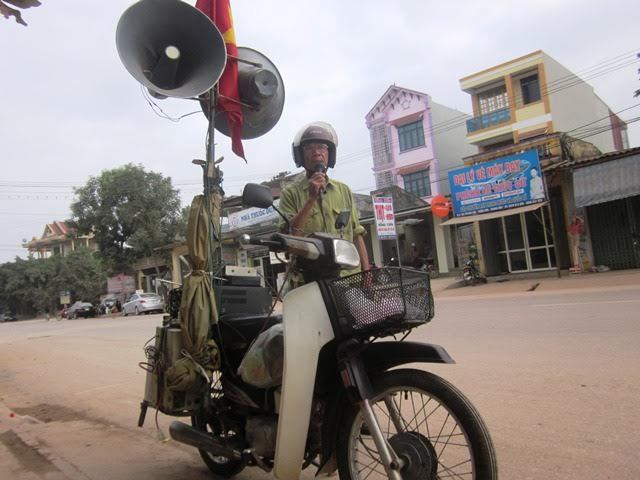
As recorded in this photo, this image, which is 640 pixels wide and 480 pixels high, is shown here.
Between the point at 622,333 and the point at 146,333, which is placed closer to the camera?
the point at 622,333

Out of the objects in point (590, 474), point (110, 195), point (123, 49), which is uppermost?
point (110, 195)

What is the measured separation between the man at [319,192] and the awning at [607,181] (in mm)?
14550

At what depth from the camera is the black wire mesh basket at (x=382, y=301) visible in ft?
6.88

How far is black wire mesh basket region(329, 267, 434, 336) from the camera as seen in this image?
2.10 metres

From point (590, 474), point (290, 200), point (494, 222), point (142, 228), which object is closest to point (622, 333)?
point (590, 474)

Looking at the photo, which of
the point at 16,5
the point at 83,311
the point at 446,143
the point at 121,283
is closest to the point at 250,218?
the point at 446,143

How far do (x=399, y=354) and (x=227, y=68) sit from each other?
7.82ft

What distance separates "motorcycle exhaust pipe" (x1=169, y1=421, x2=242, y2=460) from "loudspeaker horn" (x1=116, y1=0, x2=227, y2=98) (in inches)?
80.4

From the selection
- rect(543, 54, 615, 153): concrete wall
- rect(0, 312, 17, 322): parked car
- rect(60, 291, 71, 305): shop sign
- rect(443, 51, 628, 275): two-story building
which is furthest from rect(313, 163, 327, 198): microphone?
rect(0, 312, 17, 322): parked car

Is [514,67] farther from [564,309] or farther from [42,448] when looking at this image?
[42,448]

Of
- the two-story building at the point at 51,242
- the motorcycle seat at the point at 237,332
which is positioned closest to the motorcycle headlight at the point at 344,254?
the motorcycle seat at the point at 237,332

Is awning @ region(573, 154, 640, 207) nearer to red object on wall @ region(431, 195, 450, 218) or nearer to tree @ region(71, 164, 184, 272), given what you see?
red object on wall @ region(431, 195, 450, 218)

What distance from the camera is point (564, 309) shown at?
9352mm

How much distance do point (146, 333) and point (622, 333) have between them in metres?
11.1
